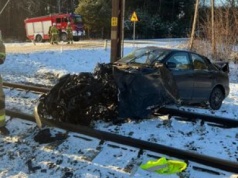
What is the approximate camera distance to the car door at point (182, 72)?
8578mm

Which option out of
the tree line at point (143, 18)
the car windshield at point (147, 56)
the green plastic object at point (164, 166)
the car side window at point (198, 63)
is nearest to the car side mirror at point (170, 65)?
the car windshield at point (147, 56)

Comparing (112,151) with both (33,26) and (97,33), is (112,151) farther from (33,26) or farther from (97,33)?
(97,33)

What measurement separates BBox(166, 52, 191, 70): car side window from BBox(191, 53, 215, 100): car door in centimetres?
29

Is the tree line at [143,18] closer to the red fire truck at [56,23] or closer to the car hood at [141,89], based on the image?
the red fire truck at [56,23]

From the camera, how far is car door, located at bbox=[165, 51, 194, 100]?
858 centimetres

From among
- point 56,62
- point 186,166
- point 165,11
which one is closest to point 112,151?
point 186,166

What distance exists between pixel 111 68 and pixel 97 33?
39.8m

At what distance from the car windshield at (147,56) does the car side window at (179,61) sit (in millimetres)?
219

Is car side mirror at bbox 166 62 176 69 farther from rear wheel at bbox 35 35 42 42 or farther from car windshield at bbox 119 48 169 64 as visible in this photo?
rear wheel at bbox 35 35 42 42

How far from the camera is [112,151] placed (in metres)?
5.97

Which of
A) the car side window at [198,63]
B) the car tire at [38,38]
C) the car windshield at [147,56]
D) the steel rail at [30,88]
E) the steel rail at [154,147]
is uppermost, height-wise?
the car windshield at [147,56]

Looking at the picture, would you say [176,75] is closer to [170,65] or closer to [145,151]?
[170,65]

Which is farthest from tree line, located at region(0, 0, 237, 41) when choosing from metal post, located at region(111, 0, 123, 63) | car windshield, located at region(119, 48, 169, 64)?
car windshield, located at region(119, 48, 169, 64)

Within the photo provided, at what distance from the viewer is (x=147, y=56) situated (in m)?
8.67
